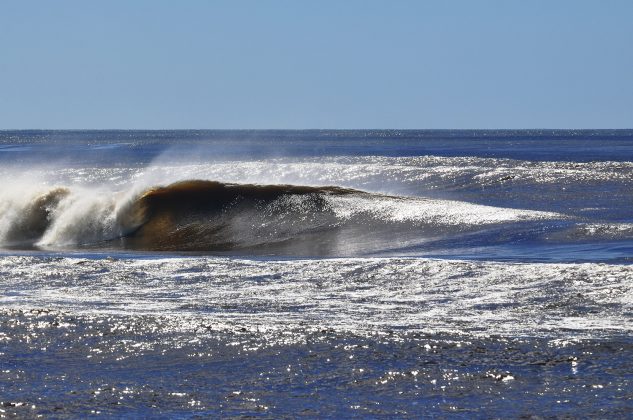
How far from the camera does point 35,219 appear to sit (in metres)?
26.4

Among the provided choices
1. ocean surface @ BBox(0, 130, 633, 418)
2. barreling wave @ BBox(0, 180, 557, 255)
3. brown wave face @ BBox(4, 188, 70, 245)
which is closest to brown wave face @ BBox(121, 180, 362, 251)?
barreling wave @ BBox(0, 180, 557, 255)

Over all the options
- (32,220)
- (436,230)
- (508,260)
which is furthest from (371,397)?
(32,220)

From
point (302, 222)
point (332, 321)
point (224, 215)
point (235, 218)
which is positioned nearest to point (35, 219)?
point (224, 215)

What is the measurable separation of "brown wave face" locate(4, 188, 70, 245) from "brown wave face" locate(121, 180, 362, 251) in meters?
2.07

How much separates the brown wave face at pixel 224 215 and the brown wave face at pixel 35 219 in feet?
6.80

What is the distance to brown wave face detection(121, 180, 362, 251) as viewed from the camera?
22578 mm

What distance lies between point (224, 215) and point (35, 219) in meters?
4.76

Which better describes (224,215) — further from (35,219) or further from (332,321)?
(332,321)

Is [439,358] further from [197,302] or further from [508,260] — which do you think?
[508,260]

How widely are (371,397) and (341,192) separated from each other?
1903 centimetres

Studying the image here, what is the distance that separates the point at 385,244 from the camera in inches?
798

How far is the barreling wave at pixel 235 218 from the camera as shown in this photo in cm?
→ 2166

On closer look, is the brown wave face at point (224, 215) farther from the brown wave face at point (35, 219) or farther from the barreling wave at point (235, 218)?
the brown wave face at point (35, 219)

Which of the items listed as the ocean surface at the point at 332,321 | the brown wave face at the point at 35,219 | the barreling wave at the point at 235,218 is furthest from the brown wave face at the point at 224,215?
the brown wave face at the point at 35,219
